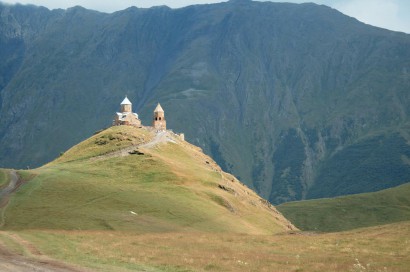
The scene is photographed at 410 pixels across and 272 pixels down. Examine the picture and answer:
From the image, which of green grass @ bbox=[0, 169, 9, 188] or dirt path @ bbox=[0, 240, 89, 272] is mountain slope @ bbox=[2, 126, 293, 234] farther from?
dirt path @ bbox=[0, 240, 89, 272]

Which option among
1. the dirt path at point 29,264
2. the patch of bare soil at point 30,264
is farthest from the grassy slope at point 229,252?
the dirt path at point 29,264

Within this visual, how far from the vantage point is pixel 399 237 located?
6625 centimetres

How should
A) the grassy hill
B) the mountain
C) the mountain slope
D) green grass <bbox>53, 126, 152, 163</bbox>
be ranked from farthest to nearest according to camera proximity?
1. green grass <bbox>53, 126, 152, 163</bbox>
2. the grassy hill
3. the mountain slope
4. the mountain

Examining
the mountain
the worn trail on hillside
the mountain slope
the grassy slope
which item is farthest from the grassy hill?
the grassy slope

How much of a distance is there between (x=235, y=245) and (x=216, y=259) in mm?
12697

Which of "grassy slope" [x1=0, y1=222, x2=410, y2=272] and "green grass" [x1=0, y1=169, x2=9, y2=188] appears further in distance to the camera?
"green grass" [x1=0, y1=169, x2=9, y2=188]

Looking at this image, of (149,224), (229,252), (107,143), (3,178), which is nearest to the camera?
(229,252)

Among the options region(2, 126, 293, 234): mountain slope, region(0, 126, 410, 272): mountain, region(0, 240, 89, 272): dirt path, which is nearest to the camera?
region(0, 240, 89, 272): dirt path

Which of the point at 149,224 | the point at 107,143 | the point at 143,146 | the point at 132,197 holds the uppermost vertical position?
the point at 107,143

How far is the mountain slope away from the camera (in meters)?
89.9

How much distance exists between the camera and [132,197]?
343 ft

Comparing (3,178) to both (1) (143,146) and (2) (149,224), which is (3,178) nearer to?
(1) (143,146)

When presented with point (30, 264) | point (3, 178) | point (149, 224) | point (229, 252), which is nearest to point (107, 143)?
point (3, 178)

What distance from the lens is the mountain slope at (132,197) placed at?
89.9 m
